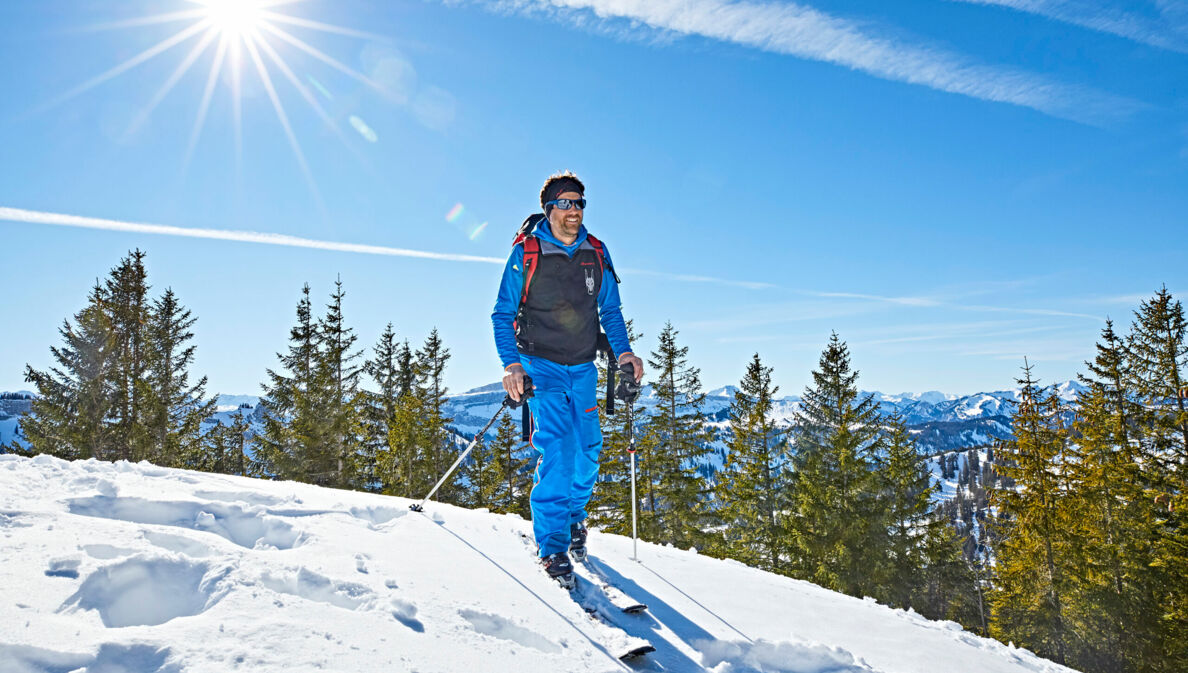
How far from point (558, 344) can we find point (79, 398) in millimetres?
29581

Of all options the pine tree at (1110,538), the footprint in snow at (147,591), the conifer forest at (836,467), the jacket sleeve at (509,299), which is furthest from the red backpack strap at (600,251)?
the pine tree at (1110,538)

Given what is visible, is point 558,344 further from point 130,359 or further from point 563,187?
point 130,359

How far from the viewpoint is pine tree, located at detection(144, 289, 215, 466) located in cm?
2450

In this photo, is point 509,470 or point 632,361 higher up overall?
point 632,361

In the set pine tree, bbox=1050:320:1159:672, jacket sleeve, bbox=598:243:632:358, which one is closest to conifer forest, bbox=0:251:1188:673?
pine tree, bbox=1050:320:1159:672

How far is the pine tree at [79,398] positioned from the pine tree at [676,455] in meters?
23.1

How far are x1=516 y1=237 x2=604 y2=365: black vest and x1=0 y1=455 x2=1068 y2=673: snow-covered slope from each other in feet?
5.17

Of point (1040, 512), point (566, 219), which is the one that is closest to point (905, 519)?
point (1040, 512)

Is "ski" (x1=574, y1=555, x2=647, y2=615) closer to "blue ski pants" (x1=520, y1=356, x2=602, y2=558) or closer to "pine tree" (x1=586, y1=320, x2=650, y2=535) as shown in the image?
"blue ski pants" (x1=520, y1=356, x2=602, y2=558)

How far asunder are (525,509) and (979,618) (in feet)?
126

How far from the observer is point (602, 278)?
4.81 metres

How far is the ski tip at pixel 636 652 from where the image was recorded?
2.69 metres

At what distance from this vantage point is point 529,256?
14.5 ft

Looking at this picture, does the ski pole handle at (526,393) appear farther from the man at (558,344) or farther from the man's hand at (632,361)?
the man's hand at (632,361)
